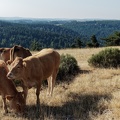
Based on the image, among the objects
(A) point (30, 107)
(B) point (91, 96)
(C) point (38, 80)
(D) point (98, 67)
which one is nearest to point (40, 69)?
(C) point (38, 80)

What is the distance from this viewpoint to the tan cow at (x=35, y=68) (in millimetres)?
8523

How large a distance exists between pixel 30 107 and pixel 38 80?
2.91 feet

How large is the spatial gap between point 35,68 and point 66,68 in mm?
5174

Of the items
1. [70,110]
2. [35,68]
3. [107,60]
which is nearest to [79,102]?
[70,110]

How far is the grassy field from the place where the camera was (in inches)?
335

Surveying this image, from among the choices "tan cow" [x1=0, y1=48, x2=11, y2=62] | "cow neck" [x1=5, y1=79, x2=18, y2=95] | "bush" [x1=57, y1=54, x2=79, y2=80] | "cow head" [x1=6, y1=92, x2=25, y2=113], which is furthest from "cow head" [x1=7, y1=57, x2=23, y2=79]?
"bush" [x1=57, y1=54, x2=79, y2=80]

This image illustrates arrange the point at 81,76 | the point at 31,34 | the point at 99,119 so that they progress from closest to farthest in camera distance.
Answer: the point at 99,119
the point at 81,76
the point at 31,34

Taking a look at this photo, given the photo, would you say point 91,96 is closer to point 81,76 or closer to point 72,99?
point 72,99

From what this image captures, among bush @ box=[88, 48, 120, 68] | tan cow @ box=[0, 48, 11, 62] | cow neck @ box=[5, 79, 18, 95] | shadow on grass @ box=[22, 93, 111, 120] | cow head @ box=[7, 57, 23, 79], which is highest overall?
cow head @ box=[7, 57, 23, 79]

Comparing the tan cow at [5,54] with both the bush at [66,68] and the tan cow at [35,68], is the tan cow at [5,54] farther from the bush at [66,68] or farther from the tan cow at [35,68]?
the tan cow at [35,68]

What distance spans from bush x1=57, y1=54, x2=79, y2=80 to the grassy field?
1.02 m

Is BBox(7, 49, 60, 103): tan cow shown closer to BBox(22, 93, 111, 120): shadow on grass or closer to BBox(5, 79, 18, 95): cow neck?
BBox(5, 79, 18, 95): cow neck

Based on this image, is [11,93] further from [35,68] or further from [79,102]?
[79,102]

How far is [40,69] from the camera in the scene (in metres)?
9.56
